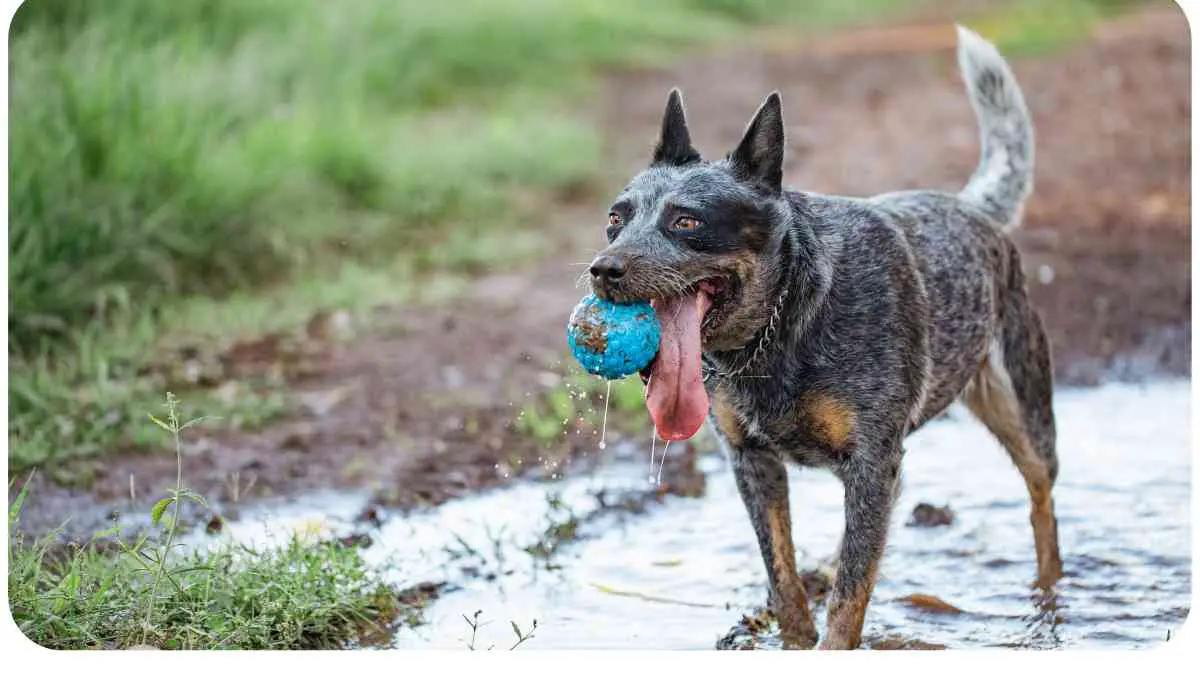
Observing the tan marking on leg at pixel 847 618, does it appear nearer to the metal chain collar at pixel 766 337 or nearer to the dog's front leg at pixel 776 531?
the dog's front leg at pixel 776 531

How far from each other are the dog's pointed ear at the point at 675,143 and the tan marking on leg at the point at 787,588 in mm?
953

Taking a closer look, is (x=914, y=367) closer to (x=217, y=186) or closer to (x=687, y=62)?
(x=217, y=186)

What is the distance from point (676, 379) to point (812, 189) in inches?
237

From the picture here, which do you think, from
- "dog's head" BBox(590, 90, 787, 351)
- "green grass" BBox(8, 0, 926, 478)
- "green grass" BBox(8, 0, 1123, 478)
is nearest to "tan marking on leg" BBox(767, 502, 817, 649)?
"dog's head" BBox(590, 90, 787, 351)

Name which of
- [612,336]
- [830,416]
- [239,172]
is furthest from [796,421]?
[239,172]

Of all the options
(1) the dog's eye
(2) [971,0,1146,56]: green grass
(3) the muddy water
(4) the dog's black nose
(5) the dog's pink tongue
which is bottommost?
(3) the muddy water

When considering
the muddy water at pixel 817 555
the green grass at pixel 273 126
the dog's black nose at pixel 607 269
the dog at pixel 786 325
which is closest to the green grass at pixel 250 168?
the green grass at pixel 273 126

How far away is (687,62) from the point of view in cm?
1279

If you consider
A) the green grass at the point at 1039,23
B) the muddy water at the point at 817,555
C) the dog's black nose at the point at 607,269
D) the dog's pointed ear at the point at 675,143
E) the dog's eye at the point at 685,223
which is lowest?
the muddy water at the point at 817,555

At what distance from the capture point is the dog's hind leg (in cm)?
475

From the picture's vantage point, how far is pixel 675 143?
4051 millimetres

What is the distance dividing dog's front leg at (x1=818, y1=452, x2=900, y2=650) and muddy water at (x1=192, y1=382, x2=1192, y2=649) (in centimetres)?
31

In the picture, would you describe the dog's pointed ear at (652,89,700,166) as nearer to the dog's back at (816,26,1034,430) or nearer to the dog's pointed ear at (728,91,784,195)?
the dog's pointed ear at (728,91,784,195)

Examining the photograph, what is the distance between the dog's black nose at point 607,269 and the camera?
355 cm
